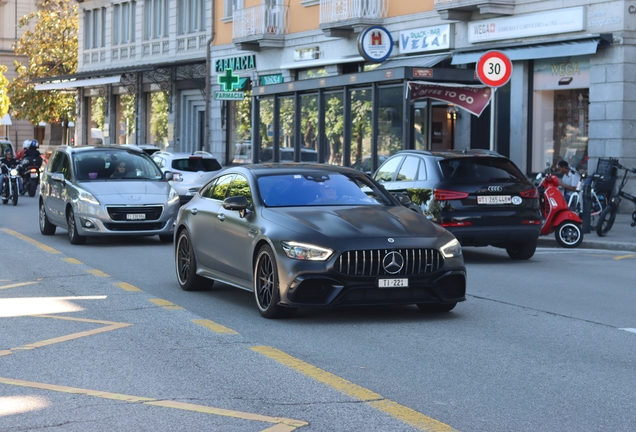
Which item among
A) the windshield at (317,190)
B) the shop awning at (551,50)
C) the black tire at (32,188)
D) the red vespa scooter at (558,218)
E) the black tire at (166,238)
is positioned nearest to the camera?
the windshield at (317,190)

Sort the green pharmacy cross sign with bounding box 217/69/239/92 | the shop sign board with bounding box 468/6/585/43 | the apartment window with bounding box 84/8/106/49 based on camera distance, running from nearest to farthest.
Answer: the shop sign board with bounding box 468/6/585/43 < the green pharmacy cross sign with bounding box 217/69/239/92 < the apartment window with bounding box 84/8/106/49

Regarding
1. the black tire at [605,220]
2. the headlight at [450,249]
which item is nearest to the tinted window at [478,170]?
the black tire at [605,220]

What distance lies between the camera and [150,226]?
719 inches

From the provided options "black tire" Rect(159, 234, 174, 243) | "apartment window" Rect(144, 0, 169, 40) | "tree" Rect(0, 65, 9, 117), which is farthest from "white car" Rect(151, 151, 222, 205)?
"tree" Rect(0, 65, 9, 117)

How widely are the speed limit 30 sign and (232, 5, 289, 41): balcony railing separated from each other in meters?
18.9

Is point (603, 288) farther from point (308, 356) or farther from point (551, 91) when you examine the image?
point (551, 91)

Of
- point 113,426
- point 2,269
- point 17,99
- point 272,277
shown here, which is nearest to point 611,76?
point 2,269

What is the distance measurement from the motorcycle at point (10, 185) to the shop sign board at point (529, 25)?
12314 mm

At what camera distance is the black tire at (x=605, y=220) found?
20.0 m

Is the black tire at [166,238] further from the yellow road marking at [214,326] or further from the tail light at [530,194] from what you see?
the yellow road marking at [214,326]

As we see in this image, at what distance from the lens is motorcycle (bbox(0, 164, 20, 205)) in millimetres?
30406

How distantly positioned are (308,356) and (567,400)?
6.97 ft

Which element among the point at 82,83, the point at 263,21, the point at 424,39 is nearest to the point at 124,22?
the point at 82,83

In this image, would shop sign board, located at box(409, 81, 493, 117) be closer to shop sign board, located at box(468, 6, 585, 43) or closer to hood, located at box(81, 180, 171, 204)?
shop sign board, located at box(468, 6, 585, 43)
